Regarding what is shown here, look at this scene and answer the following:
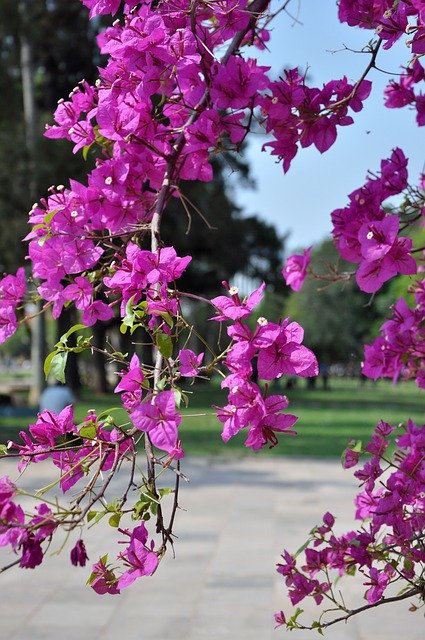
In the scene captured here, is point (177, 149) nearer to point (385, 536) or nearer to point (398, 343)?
point (398, 343)

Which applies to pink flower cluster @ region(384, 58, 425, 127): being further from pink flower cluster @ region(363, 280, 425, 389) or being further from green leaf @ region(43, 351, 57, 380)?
green leaf @ region(43, 351, 57, 380)

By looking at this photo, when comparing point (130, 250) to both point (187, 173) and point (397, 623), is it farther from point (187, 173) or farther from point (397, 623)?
point (397, 623)

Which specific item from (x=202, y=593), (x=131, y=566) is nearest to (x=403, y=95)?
(x=131, y=566)

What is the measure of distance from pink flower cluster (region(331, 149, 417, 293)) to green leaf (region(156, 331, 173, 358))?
40cm

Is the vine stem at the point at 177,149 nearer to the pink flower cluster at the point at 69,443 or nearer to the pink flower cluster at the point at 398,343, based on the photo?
the pink flower cluster at the point at 69,443

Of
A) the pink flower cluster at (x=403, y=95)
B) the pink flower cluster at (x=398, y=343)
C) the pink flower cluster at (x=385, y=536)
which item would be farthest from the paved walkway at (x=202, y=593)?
the pink flower cluster at (x=403, y=95)

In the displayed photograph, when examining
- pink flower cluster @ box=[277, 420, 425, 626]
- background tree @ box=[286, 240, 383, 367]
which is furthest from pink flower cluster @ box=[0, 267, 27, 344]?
background tree @ box=[286, 240, 383, 367]

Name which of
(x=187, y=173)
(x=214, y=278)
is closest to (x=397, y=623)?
(x=187, y=173)

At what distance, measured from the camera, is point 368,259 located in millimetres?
1614

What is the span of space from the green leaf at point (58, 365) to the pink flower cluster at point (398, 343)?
2.84 ft

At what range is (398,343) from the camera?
2152 mm

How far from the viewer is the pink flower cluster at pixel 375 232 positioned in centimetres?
161

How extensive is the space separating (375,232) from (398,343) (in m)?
0.58

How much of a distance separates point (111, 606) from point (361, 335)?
50816 millimetres
